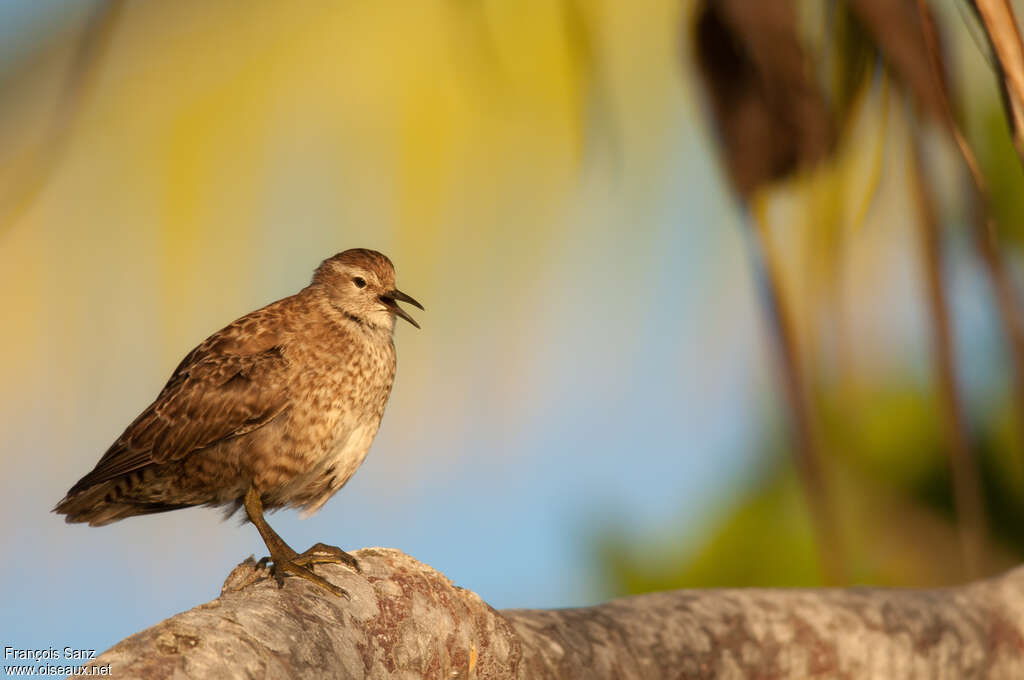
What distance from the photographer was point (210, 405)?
4.48 metres

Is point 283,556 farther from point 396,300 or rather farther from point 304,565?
point 396,300

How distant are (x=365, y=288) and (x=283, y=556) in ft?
4.61

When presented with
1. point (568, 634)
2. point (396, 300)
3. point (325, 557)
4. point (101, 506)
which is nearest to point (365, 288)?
point (396, 300)

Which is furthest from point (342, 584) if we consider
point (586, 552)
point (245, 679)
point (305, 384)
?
point (586, 552)

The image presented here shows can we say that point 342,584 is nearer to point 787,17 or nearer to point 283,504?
point 283,504

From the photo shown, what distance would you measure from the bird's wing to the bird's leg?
11.3 inches

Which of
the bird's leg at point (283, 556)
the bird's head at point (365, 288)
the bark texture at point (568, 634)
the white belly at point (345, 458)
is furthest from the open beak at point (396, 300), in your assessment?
the bark texture at point (568, 634)

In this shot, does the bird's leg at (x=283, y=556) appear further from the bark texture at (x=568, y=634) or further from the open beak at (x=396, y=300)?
the open beak at (x=396, y=300)

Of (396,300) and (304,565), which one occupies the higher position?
(396,300)

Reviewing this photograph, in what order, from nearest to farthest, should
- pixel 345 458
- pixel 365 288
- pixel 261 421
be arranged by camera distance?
pixel 261 421, pixel 345 458, pixel 365 288

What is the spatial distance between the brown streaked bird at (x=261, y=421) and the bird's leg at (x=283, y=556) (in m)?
0.01

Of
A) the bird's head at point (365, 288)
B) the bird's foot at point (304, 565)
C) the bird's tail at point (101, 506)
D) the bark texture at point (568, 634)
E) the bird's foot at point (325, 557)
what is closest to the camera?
the bark texture at point (568, 634)

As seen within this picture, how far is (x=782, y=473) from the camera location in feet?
38.8

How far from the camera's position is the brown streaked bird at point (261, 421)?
4.40m
